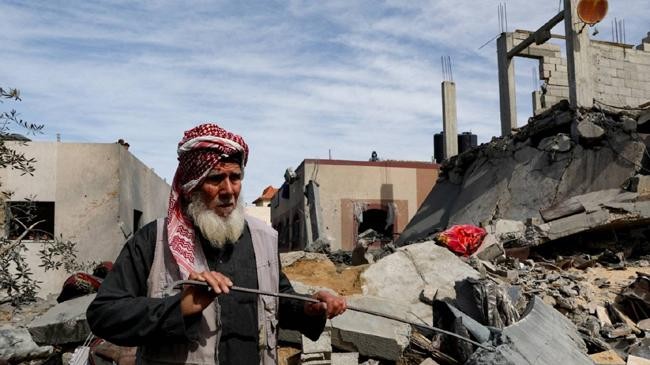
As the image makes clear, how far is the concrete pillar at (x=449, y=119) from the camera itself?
683 inches

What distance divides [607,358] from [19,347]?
471 cm

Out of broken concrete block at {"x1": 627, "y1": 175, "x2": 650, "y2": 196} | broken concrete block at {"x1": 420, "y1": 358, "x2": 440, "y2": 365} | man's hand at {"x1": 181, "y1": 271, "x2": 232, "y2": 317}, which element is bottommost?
broken concrete block at {"x1": 420, "y1": 358, "x2": 440, "y2": 365}

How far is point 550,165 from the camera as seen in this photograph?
1154 centimetres

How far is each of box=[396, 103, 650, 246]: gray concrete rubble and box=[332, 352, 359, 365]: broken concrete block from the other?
Answer: 20.6 ft

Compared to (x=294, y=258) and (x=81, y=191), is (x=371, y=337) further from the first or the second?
(x=81, y=191)

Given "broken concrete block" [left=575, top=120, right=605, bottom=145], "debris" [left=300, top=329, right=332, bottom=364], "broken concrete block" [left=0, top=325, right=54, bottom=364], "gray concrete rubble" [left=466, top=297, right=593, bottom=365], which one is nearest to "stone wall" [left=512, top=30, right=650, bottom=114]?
"broken concrete block" [left=575, top=120, right=605, bottom=145]

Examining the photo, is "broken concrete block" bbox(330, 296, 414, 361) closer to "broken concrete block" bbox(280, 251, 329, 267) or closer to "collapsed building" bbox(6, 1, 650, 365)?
"collapsed building" bbox(6, 1, 650, 365)

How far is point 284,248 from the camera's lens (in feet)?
94.6

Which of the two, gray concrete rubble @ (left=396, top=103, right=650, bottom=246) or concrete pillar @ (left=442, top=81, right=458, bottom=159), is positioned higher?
concrete pillar @ (left=442, top=81, right=458, bottom=159)

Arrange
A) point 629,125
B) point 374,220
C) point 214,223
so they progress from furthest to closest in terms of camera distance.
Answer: point 374,220 < point 629,125 < point 214,223

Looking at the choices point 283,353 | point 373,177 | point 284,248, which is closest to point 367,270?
point 283,353

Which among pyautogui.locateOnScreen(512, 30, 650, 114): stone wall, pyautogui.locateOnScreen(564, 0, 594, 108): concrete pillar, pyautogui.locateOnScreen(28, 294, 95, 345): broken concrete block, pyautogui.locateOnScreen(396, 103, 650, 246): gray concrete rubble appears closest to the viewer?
pyautogui.locateOnScreen(28, 294, 95, 345): broken concrete block

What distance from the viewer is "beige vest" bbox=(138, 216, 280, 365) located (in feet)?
6.14

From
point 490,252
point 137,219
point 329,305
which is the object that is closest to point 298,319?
point 329,305
